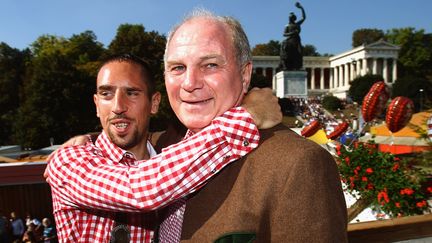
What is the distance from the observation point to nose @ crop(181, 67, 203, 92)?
187cm

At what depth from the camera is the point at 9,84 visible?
49844 millimetres

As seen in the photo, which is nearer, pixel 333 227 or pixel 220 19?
pixel 333 227

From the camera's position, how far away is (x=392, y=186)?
16.6ft

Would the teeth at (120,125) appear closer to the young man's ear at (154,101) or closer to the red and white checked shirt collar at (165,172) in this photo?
the young man's ear at (154,101)

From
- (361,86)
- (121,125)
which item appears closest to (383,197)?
(121,125)

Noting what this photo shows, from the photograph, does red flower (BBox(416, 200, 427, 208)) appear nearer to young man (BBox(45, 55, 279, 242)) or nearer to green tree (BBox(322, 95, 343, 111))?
young man (BBox(45, 55, 279, 242))

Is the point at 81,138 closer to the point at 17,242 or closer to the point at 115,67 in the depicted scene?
the point at 115,67

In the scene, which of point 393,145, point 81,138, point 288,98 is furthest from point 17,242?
point 288,98

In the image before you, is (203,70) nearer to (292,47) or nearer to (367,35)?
(292,47)

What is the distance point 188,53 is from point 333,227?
1.01 metres

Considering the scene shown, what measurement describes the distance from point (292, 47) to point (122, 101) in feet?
137

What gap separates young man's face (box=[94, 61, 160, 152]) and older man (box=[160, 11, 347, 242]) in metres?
0.55

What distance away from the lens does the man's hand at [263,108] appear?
5.64 feet

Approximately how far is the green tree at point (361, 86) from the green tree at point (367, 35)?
3654 centimetres
